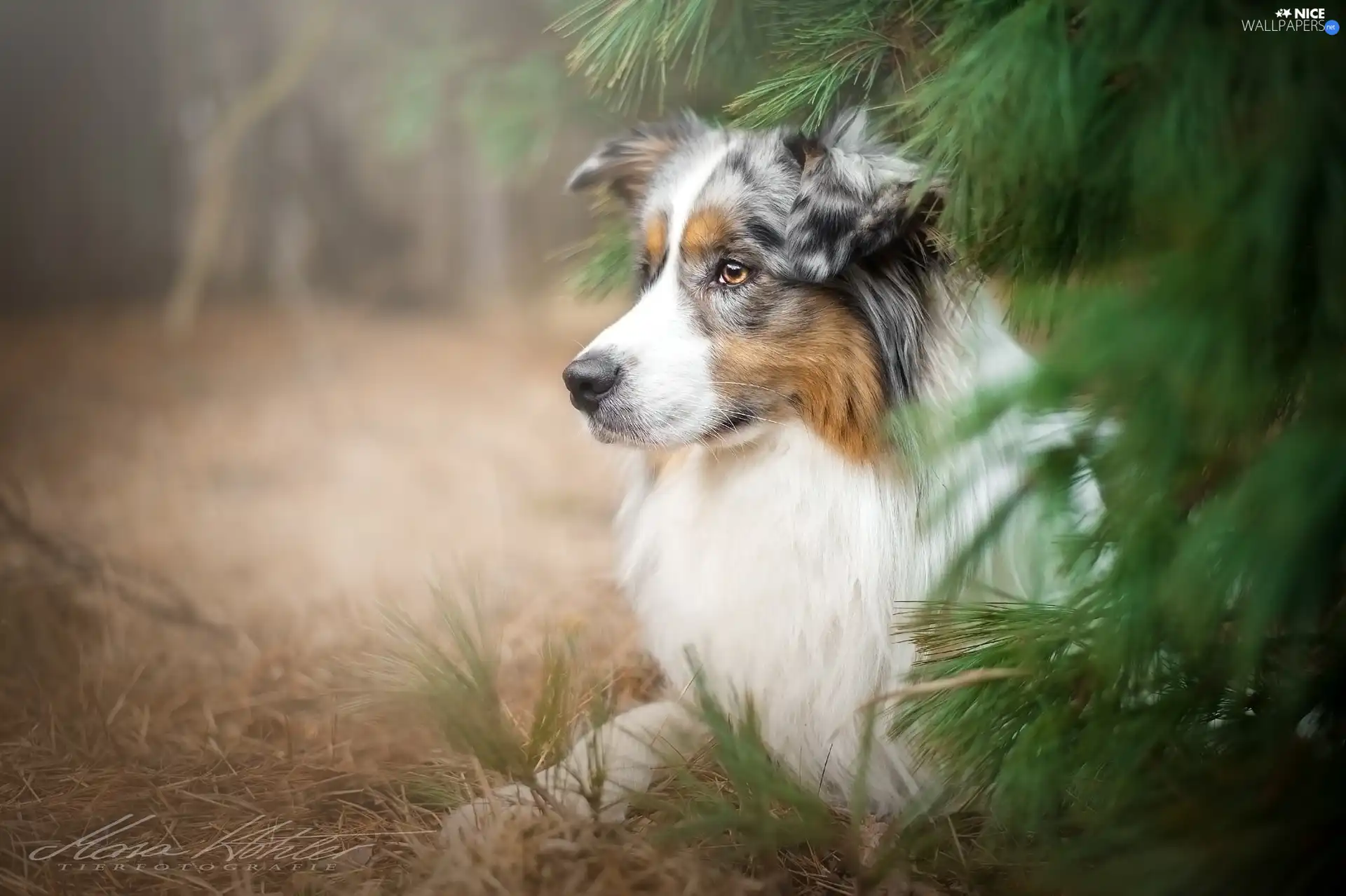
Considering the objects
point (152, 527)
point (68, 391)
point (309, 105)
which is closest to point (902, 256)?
point (152, 527)

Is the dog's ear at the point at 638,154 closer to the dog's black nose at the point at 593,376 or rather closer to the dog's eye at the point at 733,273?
the dog's eye at the point at 733,273

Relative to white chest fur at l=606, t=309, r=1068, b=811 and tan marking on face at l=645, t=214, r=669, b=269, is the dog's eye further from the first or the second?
white chest fur at l=606, t=309, r=1068, b=811

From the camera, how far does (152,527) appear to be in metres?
2.65

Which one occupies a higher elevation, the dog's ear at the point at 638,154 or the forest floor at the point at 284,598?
the dog's ear at the point at 638,154

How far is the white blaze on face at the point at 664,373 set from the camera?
1409 mm

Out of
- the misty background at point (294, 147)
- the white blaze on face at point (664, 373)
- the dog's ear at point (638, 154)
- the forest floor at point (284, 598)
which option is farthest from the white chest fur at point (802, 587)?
the misty background at point (294, 147)

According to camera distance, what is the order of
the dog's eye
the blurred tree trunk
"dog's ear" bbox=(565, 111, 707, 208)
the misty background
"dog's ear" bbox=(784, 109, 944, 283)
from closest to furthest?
"dog's ear" bbox=(784, 109, 944, 283), the dog's eye, "dog's ear" bbox=(565, 111, 707, 208), the misty background, the blurred tree trunk

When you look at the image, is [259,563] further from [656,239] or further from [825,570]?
[825,570]

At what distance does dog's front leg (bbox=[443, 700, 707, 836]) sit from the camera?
47.8 inches

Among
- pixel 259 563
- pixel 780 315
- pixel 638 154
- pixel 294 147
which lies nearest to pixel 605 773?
pixel 780 315

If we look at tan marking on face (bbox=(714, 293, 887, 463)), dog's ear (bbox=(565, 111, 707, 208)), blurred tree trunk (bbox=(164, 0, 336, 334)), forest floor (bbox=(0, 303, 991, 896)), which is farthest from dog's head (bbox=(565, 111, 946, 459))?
blurred tree trunk (bbox=(164, 0, 336, 334))

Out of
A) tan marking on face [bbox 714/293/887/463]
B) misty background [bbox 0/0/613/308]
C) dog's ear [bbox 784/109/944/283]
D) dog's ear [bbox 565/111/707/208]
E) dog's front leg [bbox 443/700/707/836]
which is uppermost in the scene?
misty background [bbox 0/0/613/308]

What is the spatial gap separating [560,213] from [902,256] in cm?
355

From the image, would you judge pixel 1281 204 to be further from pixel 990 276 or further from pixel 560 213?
pixel 560 213
